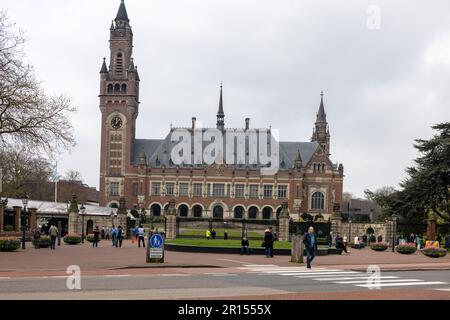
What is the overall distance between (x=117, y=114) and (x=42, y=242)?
67.5 metres

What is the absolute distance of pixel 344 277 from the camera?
21.2 meters

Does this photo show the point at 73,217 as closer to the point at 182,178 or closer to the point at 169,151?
the point at 182,178

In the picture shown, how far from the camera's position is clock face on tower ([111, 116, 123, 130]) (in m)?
103

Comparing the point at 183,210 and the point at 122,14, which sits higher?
the point at 122,14

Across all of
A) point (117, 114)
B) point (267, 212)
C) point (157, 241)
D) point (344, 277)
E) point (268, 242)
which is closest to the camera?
point (344, 277)

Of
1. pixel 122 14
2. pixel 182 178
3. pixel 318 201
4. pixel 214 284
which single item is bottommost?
pixel 214 284

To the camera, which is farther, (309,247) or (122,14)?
(122,14)

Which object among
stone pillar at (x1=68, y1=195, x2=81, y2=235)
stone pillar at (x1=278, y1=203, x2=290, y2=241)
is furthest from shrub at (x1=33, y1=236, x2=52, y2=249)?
stone pillar at (x1=278, y1=203, x2=290, y2=241)

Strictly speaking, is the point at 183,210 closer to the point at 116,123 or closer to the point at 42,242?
the point at 116,123

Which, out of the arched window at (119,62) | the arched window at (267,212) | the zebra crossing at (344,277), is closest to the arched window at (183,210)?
the arched window at (267,212)

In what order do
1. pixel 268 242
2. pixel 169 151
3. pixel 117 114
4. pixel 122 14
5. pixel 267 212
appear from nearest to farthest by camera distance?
pixel 268 242
pixel 117 114
pixel 267 212
pixel 122 14
pixel 169 151

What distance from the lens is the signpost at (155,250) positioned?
83.1ft

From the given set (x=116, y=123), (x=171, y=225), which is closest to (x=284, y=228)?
(x=171, y=225)

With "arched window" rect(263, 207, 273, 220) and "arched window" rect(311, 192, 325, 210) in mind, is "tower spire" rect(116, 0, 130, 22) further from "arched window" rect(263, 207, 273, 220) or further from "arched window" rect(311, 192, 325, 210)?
"arched window" rect(311, 192, 325, 210)
